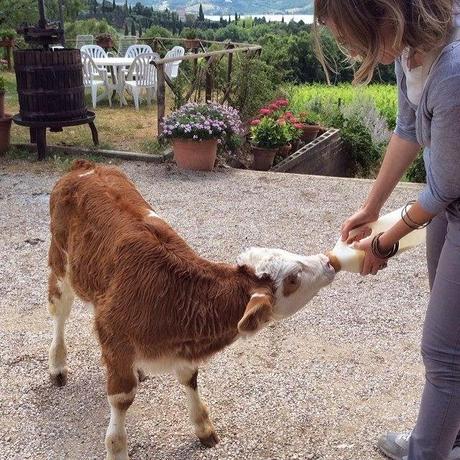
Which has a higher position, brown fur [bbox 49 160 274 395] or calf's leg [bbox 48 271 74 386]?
brown fur [bbox 49 160 274 395]

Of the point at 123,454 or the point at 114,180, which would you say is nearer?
the point at 123,454

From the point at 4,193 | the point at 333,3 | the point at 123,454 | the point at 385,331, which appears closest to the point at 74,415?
the point at 123,454

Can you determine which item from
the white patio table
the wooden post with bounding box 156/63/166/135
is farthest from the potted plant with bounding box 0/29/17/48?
the wooden post with bounding box 156/63/166/135

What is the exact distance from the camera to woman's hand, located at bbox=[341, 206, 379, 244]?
108 inches

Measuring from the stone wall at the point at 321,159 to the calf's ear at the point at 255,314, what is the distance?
636 centimetres

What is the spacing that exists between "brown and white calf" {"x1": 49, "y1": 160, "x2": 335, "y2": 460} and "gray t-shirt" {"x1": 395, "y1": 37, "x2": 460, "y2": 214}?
2.40ft

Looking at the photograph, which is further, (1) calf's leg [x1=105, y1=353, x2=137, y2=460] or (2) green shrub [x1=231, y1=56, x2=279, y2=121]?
(2) green shrub [x1=231, y1=56, x2=279, y2=121]

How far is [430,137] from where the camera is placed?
1.98m

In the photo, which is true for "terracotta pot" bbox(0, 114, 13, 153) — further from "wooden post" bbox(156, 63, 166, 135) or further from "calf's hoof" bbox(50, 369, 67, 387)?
"calf's hoof" bbox(50, 369, 67, 387)

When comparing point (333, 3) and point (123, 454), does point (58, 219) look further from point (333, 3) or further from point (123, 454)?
point (333, 3)

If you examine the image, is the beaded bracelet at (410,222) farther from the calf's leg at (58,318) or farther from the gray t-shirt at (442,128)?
the calf's leg at (58,318)

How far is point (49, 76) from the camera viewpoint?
7.98 m

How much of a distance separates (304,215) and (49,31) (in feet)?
13.5

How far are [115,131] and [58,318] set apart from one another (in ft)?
22.4
